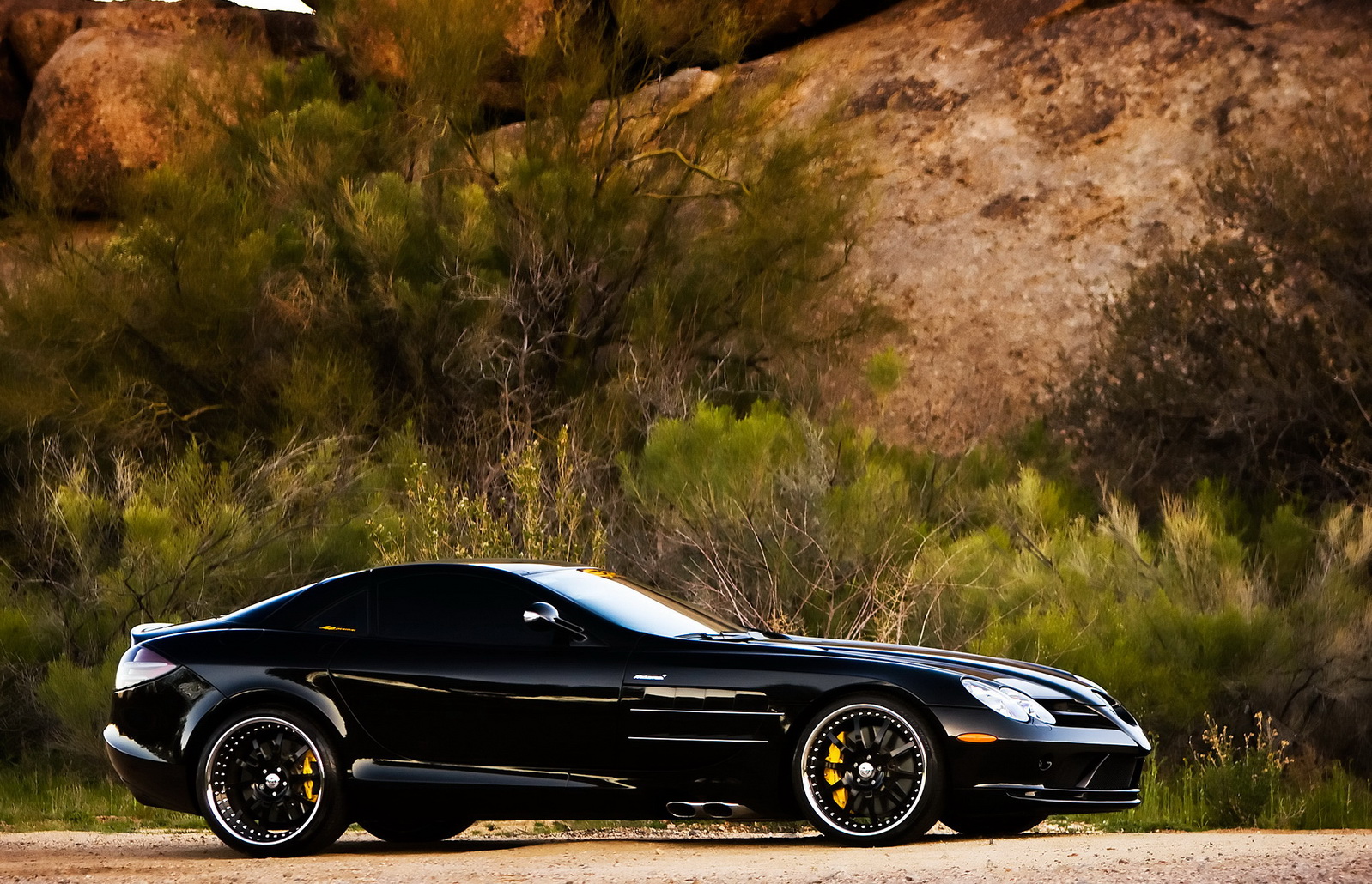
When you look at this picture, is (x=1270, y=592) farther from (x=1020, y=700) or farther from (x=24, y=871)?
(x=24, y=871)

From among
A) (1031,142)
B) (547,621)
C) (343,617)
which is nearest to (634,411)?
(1031,142)

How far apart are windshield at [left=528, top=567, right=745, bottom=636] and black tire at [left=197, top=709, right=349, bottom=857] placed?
1332 mm

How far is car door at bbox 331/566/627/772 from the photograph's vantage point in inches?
335

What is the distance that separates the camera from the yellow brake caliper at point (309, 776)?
344 inches

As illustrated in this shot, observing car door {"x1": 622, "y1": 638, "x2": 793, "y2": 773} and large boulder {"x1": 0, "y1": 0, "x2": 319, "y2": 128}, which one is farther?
large boulder {"x1": 0, "y1": 0, "x2": 319, "y2": 128}

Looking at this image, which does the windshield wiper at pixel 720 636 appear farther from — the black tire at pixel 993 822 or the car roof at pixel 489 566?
the black tire at pixel 993 822

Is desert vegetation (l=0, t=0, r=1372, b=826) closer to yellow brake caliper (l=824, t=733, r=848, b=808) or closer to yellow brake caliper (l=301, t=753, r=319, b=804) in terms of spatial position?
yellow brake caliper (l=824, t=733, r=848, b=808)

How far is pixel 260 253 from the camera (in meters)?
22.1

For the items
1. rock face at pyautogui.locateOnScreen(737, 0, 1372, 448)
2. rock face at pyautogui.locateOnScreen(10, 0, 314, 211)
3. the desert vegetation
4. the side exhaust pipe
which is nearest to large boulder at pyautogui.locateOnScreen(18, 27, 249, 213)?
rock face at pyautogui.locateOnScreen(10, 0, 314, 211)

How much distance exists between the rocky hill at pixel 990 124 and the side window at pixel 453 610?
52.2 feet

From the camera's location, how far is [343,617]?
9008 millimetres

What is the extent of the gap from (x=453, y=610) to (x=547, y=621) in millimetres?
615

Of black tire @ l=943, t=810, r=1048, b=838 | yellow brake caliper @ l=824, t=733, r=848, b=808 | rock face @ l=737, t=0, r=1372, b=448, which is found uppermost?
rock face @ l=737, t=0, r=1372, b=448

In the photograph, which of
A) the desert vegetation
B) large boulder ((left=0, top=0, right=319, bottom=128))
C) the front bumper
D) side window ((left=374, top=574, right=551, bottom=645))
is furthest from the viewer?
large boulder ((left=0, top=0, right=319, bottom=128))
